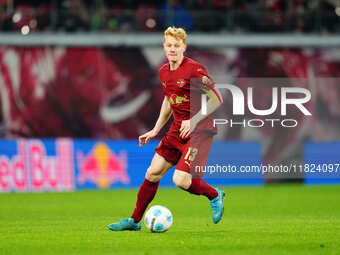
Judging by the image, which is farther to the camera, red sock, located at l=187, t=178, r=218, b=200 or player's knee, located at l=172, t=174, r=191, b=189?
red sock, located at l=187, t=178, r=218, b=200

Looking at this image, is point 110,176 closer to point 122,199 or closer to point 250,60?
point 122,199

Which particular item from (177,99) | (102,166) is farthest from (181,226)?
(102,166)

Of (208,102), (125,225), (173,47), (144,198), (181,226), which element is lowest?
(181,226)

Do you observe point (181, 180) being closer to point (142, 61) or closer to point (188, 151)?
point (188, 151)

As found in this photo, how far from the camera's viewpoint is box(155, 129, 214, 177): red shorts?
8.51 metres

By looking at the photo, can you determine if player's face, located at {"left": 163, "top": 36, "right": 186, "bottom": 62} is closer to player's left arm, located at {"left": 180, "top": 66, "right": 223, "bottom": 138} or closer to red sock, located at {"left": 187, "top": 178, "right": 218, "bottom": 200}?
player's left arm, located at {"left": 180, "top": 66, "right": 223, "bottom": 138}

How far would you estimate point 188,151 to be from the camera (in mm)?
8508

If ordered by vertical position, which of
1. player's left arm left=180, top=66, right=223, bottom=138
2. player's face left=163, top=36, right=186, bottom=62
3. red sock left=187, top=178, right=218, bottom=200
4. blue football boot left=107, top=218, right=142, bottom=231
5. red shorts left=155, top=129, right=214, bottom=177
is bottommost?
blue football boot left=107, top=218, right=142, bottom=231

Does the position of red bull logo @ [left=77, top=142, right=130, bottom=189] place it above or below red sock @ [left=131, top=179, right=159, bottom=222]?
below

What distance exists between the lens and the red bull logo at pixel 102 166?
63.9 feet

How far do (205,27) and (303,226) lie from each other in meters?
14.9

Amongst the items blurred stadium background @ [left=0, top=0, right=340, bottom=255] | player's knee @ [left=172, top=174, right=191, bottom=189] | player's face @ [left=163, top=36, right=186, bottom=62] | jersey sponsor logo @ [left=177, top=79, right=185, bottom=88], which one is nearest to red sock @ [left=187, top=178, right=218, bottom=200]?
player's knee @ [left=172, top=174, right=191, bottom=189]

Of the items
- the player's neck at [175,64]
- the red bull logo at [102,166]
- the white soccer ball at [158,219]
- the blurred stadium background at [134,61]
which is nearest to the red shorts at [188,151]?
the white soccer ball at [158,219]

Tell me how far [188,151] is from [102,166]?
11.3 metres
